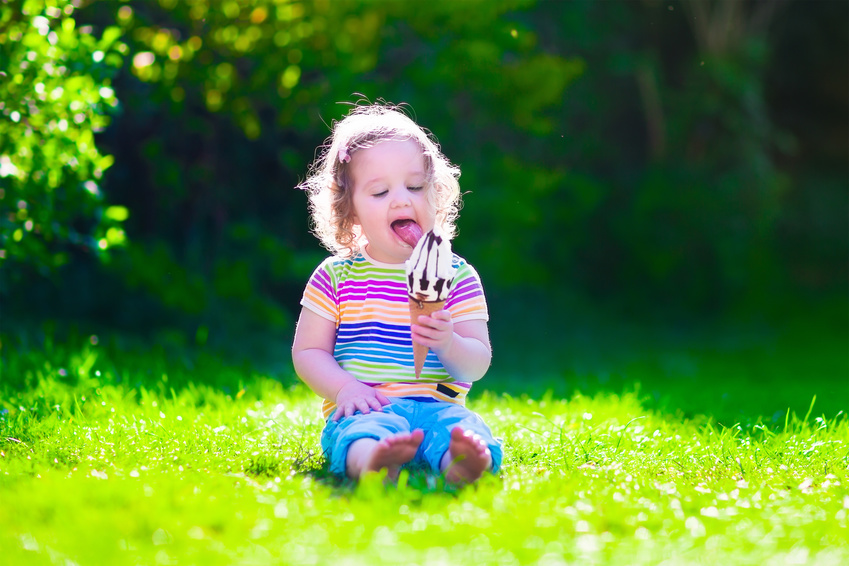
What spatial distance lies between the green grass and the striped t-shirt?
1.14ft

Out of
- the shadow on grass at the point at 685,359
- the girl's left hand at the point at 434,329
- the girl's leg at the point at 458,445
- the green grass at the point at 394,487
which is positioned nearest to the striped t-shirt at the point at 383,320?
the girl's leg at the point at 458,445

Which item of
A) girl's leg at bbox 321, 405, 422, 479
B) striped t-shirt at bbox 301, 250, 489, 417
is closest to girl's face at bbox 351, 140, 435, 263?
striped t-shirt at bbox 301, 250, 489, 417

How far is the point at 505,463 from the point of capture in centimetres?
293

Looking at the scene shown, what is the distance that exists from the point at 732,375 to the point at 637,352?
1632 millimetres

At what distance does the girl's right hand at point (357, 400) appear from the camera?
9.01 ft

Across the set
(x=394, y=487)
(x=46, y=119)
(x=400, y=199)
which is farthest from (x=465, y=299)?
(x=46, y=119)

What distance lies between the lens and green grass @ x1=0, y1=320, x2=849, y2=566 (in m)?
2.07

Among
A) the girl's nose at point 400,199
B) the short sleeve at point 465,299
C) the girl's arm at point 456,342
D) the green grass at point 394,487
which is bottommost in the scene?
the green grass at point 394,487

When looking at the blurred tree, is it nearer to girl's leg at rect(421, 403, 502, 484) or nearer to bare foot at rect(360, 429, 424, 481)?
girl's leg at rect(421, 403, 502, 484)

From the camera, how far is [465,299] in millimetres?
2967

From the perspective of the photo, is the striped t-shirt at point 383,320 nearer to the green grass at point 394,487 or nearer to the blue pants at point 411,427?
the blue pants at point 411,427

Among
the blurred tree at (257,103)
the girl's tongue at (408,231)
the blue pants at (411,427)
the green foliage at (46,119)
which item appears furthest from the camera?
the blurred tree at (257,103)

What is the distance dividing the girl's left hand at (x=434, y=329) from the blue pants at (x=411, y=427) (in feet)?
0.83

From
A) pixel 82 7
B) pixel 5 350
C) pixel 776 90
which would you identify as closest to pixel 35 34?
pixel 5 350
